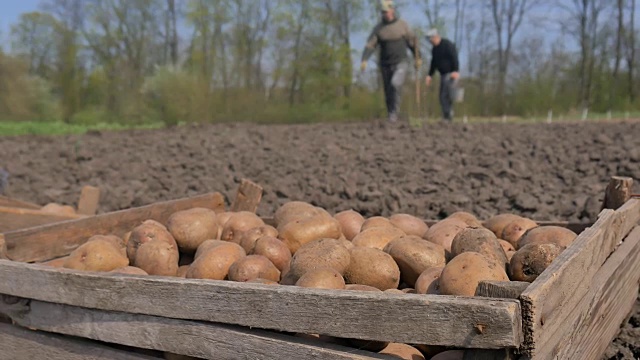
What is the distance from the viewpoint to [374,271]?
2965 millimetres

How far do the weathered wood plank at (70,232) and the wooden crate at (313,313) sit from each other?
722mm

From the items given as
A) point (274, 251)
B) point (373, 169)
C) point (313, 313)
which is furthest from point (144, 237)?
point (373, 169)

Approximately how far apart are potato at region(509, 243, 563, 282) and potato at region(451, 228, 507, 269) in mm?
111

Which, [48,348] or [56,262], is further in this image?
[56,262]

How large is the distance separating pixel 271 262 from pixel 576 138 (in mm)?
7923

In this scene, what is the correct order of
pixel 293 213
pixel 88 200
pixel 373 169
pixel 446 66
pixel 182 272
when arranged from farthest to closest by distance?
pixel 446 66, pixel 373 169, pixel 88 200, pixel 293 213, pixel 182 272

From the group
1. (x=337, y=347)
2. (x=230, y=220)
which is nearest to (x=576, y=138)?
(x=230, y=220)

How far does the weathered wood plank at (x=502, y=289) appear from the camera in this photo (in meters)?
1.89

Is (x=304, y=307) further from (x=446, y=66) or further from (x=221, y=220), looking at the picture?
(x=446, y=66)

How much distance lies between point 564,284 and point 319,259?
45.5 inches

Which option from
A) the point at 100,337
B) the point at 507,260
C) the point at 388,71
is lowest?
the point at 100,337

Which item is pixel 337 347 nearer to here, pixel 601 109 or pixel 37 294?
pixel 37 294

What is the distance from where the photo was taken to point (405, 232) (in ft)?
12.9

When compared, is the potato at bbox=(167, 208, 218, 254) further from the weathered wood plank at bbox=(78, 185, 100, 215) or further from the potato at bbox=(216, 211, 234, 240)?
the weathered wood plank at bbox=(78, 185, 100, 215)
